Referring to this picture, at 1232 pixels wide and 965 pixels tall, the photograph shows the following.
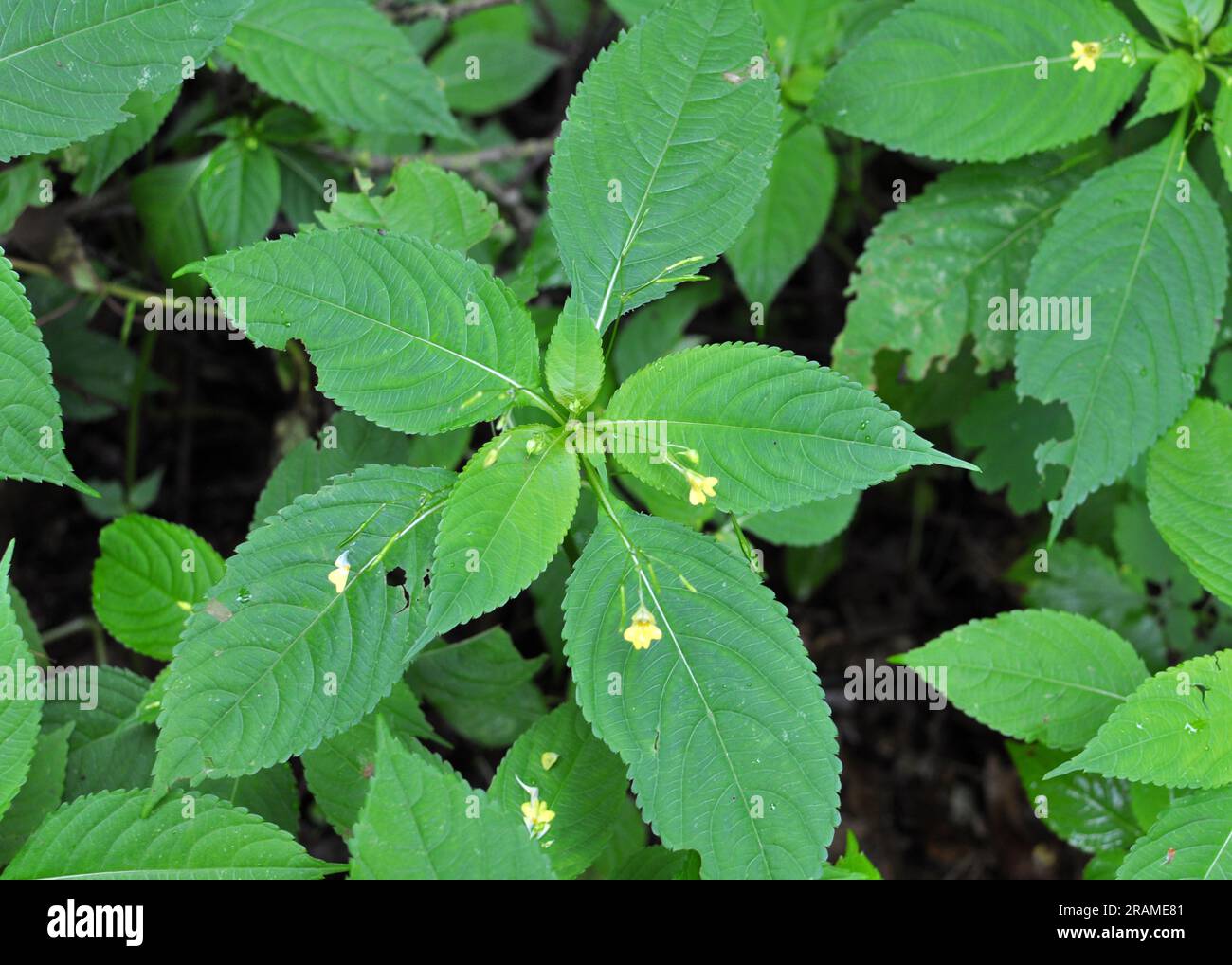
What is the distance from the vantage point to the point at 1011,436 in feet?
12.2

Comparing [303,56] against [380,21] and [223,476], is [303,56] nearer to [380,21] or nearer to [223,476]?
[380,21]

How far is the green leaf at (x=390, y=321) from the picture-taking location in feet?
7.36

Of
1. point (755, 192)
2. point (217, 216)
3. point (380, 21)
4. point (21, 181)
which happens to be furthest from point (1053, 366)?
point (21, 181)

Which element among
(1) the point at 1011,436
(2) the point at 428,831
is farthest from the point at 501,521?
(1) the point at 1011,436

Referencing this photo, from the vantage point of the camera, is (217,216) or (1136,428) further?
(217,216)

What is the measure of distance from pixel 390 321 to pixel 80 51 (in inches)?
43.0

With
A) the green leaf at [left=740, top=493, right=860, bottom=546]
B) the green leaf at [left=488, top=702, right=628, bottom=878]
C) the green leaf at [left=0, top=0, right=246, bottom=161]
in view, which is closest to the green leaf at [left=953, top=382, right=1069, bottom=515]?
the green leaf at [left=740, top=493, right=860, bottom=546]

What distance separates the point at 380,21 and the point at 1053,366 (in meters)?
2.44

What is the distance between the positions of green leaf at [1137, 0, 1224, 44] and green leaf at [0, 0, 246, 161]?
268 centimetres

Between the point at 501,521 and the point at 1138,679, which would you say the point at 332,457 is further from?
the point at 1138,679

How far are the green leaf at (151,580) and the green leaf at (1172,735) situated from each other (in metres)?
2.52
